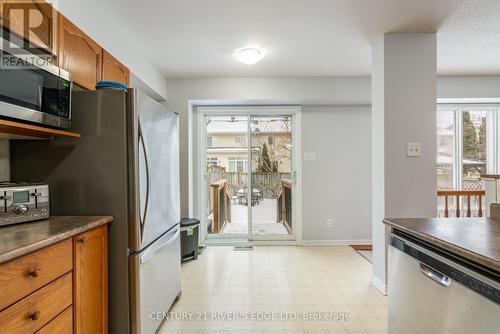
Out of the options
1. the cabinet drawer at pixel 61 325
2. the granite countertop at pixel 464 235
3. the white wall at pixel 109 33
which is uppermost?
the white wall at pixel 109 33

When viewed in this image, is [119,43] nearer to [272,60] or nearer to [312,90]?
[272,60]

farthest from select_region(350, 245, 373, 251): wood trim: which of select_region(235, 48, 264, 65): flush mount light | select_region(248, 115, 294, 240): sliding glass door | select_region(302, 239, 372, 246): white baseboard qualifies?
select_region(235, 48, 264, 65): flush mount light

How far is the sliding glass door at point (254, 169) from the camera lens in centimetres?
396

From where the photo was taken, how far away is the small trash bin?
10.5 feet

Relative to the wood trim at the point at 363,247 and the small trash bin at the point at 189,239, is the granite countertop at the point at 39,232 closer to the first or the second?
the small trash bin at the point at 189,239

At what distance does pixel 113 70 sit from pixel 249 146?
7.22ft

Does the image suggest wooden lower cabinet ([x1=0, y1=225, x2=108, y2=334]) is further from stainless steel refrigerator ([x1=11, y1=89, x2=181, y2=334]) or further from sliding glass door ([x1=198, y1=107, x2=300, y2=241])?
sliding glass door ([x1=198, y1=107, x2=300, y2=241])

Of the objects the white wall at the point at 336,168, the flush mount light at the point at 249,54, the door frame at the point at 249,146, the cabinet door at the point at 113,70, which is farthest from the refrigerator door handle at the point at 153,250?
the white wall at the point at 336,168

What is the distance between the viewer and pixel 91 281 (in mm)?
1385

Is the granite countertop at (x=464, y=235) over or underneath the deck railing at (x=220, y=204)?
over

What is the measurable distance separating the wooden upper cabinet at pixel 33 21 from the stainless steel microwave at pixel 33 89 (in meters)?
0.11

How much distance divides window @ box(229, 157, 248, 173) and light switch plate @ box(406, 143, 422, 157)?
2.23 m

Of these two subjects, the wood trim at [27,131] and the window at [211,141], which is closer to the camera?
the wood trim at [27,131]

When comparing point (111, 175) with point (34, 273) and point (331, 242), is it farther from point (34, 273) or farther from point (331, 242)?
point (331, 242)
